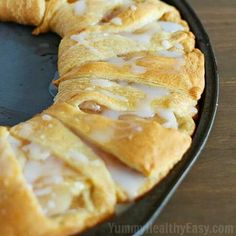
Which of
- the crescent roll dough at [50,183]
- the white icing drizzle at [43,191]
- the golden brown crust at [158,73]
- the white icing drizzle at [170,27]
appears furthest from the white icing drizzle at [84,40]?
the white icing drizzle at [43,191]

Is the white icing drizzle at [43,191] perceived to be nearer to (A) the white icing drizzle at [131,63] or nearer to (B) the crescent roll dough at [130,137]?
(B) the crescent roll dough at [130,137]

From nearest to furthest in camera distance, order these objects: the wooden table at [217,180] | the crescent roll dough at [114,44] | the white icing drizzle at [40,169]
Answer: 1. the white icing drizzle at [40,169]
2. the wooden table at [217,180]
3. the crescent roll dough at [114,44]

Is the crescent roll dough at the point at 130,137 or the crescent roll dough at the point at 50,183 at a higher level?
the crescent roll dough at the point at 130,137

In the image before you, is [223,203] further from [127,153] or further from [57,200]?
[57,200]

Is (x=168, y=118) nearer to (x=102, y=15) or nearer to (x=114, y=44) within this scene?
(x=114, y=44)

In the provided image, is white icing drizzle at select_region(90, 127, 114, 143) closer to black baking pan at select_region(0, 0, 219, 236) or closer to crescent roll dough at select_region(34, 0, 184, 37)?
black baking pan at select_region(0, 0, 219, 236)
